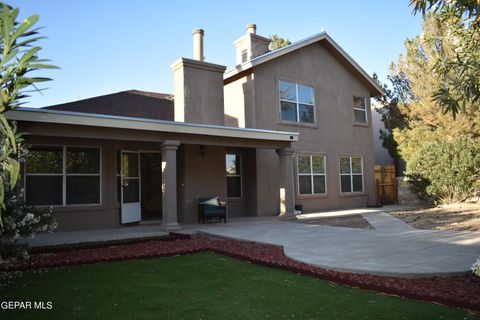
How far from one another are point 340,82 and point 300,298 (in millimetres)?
14742

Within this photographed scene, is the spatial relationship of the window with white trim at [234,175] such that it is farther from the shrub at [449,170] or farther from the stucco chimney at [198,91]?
the shrub at [449,170]

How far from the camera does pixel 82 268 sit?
6473mm

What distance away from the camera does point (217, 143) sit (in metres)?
11.5

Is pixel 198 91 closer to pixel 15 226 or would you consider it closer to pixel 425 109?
pixel 15 226

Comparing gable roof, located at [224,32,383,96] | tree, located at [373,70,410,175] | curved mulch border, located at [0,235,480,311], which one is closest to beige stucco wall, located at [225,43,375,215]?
gable roof, located at [224,32,383,96]

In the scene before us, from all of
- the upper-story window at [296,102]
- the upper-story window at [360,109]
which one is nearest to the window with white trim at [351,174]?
the upper-story window at [360,109]

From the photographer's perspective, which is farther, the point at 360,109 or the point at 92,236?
the point at 360,109

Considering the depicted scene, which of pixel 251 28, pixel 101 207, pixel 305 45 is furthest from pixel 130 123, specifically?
pixel 305 45

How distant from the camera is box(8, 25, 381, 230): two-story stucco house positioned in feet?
34.0

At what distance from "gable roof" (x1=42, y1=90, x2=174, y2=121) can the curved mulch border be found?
678 centimetres

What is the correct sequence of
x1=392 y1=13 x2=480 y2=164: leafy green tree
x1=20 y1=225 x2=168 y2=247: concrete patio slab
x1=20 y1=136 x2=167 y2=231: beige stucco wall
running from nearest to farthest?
x1=20 y1=225 x2=168 y2=247: concrete patio slab → x1=20 y1=136 x2=167 y2=231: beige stucco wall → x1=392 y1=13 x2=480 y2=164: leafy green tree

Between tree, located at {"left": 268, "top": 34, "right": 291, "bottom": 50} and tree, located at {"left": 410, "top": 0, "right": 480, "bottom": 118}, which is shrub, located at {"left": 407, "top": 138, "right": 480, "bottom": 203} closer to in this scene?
tree, located at {"left": 410, "top": 0, "right": 480, "bottom": 118}

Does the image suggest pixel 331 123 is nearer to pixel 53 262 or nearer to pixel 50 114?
pixel 50 114

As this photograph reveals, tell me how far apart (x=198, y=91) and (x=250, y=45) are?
13.5ft
